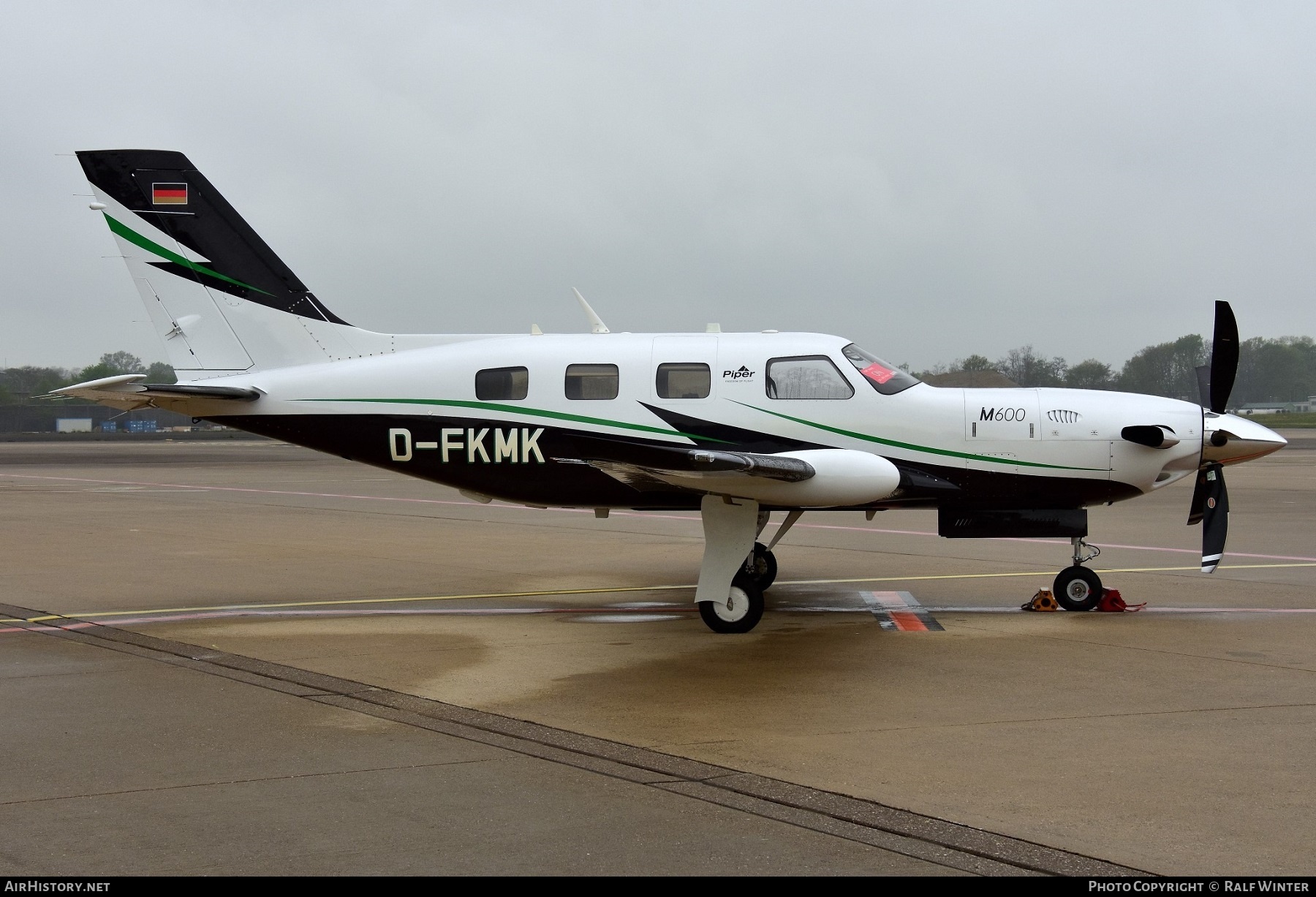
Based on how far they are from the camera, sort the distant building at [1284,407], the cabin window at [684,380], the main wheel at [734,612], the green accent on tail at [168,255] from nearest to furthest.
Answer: the main wheel at [734,612] → the cabin window at [684,380] → the green accent on tail at [168,255] → the distant building at [1284,407]

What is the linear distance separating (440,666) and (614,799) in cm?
373

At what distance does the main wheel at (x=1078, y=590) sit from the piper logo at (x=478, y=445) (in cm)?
520

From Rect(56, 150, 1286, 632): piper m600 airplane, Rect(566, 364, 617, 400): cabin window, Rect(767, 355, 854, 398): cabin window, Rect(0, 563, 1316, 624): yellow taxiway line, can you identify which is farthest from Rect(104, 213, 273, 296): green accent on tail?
Rect(767, 355, 854, 398): cabin window

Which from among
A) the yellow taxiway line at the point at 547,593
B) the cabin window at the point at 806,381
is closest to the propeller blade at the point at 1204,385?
the yellow taxiway line at the point at 547,593

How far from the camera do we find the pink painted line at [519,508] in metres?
16.8

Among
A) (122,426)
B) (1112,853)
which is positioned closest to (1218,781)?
(1112,853)

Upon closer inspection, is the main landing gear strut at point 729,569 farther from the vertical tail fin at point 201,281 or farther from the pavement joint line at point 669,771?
the vertical tail fin at point 201,281

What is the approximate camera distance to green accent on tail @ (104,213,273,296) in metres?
12.8

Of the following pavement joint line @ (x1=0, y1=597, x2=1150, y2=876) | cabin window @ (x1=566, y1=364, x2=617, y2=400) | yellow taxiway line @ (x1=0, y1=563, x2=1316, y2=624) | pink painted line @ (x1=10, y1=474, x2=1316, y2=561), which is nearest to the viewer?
pavement joint line @ (x1=0, y1=597, x2=1150, y2=876)

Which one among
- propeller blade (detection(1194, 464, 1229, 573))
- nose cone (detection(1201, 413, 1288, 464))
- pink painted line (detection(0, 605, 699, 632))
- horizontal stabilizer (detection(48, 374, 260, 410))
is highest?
horizontal stabilizer (detection(48, 374, 260, 410))

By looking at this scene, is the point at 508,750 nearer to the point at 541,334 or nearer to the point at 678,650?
the point at 678,650

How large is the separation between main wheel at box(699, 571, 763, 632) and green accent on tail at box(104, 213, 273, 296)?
598 centimetres

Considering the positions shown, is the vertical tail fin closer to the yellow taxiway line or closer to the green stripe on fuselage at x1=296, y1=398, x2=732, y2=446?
the green stripe on fuselage at x1=296, y1=398, x2=732, y2=446

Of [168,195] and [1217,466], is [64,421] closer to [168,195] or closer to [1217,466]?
[168,195]
